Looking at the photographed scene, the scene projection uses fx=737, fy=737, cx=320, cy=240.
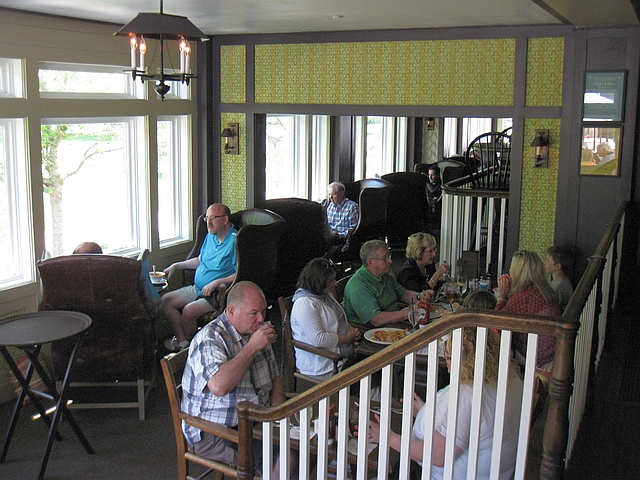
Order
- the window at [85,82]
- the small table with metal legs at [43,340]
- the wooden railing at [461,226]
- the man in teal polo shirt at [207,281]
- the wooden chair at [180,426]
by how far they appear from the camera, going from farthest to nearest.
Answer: the wooden railing at [461,226] → the man in teal polo shirt at [207,281] → the window at [85,82] → the small table with metal legs at [43,340] → the wooden chair at [180,426]

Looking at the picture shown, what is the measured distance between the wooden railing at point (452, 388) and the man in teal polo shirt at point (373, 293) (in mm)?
1602

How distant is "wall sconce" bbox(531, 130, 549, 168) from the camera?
5.99 metres

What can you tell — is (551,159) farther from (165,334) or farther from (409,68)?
(165,334)

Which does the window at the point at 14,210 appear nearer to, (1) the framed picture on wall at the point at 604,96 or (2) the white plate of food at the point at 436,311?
(2) the white plate of food at the point at 436,311

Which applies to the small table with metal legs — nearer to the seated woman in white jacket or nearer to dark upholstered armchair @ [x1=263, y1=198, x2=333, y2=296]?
the seated woman in white jacket

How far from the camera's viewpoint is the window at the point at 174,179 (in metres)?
7.24

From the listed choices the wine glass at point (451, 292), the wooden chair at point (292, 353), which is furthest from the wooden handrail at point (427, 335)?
the wine glass at point (451, 292)

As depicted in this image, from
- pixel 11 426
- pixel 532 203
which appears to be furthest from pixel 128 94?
pixel 532 203

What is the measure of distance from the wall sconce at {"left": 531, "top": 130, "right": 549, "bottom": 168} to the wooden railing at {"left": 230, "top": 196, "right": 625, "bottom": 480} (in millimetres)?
2835

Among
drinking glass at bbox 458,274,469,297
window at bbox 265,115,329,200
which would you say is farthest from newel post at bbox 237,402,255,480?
window at bbox 265,115,329,200

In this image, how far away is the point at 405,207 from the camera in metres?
10.5

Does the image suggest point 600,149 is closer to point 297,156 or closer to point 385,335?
point 385,335

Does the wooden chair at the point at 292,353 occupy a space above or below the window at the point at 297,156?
below

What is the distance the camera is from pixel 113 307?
491 cm
